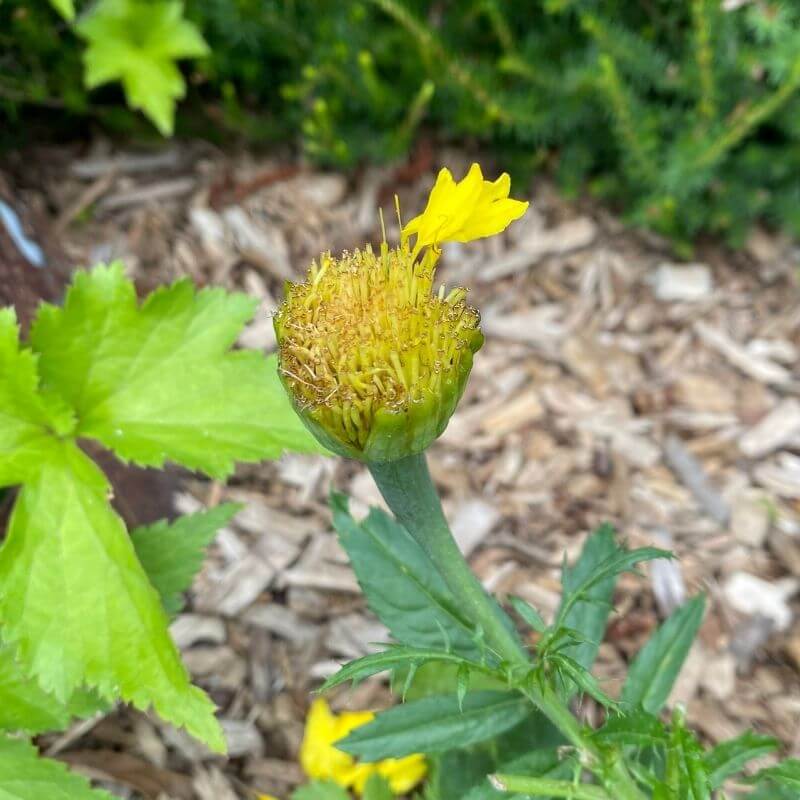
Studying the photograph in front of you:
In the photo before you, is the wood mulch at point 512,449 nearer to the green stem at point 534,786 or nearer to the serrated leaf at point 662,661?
the serrated leaf at point 662,661

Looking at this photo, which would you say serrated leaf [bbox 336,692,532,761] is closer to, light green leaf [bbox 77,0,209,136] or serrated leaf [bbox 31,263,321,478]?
serrated leaf [bbox 31,263,321,478]

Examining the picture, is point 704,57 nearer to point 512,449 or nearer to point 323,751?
point 512,449

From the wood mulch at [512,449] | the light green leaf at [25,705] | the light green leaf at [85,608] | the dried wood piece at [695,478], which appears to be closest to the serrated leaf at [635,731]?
the wood mulch at [512,449]

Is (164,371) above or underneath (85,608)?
above

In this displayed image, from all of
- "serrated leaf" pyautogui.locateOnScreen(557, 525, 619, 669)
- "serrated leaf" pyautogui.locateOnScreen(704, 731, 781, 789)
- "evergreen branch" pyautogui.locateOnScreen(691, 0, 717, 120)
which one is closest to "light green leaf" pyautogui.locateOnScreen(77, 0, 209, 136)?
"evergreen branch" pyautogui.locateOnScreen(691, 0, 717, 120)

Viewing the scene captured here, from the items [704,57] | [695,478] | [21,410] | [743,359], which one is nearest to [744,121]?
[704,57]
